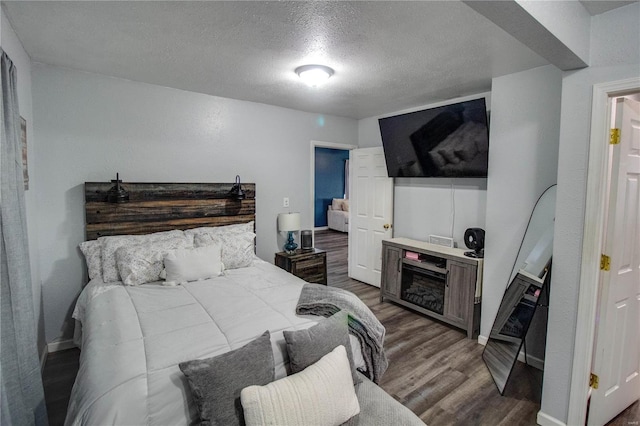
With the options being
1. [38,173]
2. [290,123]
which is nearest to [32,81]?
[38,173]

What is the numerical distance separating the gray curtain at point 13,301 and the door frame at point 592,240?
2.91 m

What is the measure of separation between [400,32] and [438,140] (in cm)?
160

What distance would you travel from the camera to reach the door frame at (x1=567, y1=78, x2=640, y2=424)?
173cm

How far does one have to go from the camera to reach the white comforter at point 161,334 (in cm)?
132

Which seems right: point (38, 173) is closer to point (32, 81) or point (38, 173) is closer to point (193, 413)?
point (32, 81)

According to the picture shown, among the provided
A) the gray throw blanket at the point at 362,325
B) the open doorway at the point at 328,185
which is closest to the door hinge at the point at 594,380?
the gray throw blanket at the point at 362,325

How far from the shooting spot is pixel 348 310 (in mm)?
2045

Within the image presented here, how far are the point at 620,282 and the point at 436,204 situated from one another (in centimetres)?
202

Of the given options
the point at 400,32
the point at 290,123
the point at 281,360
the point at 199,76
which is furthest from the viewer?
the point at 290,123

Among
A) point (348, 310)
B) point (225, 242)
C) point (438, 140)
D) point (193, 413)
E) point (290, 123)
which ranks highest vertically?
point (290, 123)

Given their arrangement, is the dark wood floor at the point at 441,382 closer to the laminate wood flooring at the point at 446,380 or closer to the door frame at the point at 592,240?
the laminate wood flooring at the point at 446,380

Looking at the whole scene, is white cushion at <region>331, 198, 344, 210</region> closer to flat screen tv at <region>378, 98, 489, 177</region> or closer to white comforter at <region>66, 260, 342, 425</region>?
flat screen tv at <region>378, 98, 489, 177</region>

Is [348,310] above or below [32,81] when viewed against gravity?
below

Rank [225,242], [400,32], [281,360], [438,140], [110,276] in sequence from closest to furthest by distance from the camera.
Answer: [281,360]
[400,32]
[110,276]
[225,242]
[438,140]
